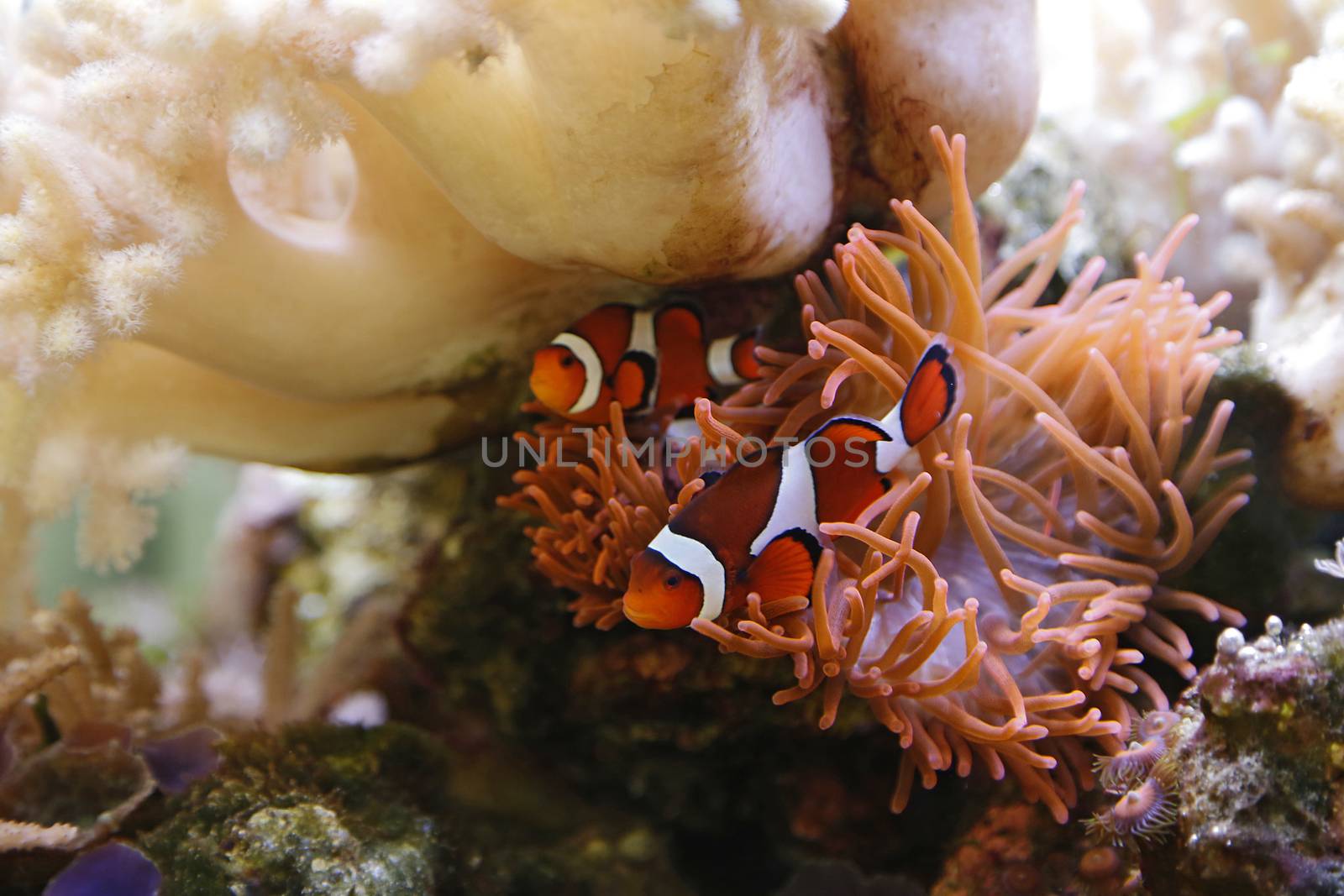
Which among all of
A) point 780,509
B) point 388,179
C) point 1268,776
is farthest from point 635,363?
point 1268,776

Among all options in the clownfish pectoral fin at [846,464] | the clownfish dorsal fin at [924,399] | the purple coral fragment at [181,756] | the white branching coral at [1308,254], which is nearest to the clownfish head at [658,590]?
the clownfish pectoral fin at [846,464]

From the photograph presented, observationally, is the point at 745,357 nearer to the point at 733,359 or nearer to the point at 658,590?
the point at 733,359

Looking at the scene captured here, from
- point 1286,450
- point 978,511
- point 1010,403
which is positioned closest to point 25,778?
point 978,511

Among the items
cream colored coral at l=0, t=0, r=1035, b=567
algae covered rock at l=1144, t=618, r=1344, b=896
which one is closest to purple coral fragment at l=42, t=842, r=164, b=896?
cream colored coral at l=0, t=0, r=1035, b=567

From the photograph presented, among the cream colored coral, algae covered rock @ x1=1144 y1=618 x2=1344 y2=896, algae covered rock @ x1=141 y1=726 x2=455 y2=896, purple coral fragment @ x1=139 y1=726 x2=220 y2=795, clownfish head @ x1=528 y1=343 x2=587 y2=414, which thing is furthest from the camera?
purple coral fragment @ x1=139 y1=726 x2=220 y2=795

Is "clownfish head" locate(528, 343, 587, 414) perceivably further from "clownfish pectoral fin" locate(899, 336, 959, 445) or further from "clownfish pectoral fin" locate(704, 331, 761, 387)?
"clownfish pectoral fin" locate(899, 336, 959, 445)

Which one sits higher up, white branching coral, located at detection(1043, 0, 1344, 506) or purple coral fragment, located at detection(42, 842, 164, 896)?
white branching coral, located at detection(1043, 0, 1344, 506)

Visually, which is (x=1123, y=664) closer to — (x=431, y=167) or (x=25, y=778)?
(x=431, y=167)

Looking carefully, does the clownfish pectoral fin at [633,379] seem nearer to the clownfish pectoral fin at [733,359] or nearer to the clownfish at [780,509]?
the clownfish pectoral fin at [733,359]
